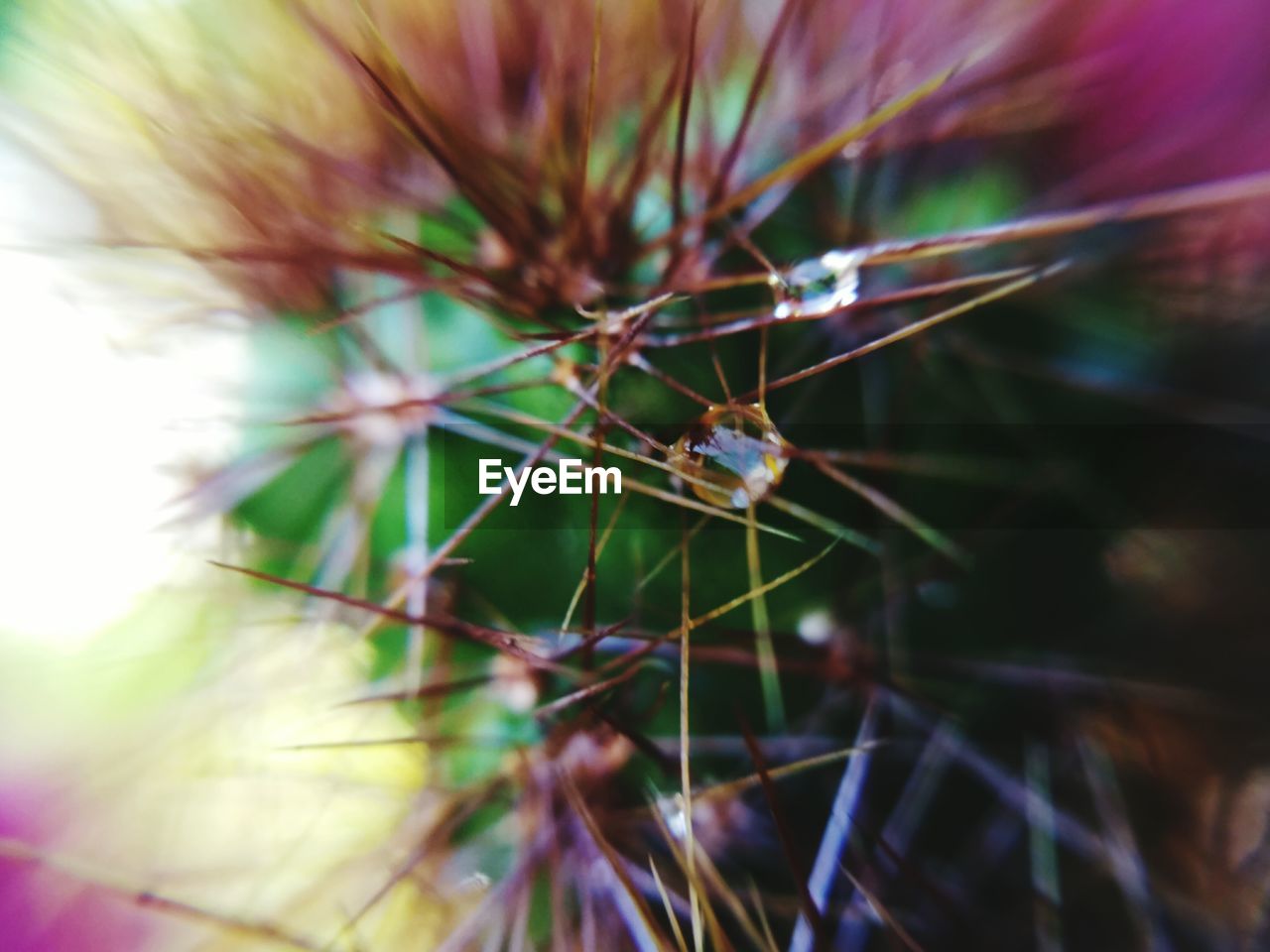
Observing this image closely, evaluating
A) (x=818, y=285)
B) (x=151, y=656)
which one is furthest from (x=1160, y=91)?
(x=151, y=656)

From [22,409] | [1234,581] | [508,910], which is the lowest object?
[508,910]

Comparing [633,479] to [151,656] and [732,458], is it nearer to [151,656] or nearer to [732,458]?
[732,458]

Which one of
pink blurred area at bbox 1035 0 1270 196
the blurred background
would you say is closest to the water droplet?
the blurred background

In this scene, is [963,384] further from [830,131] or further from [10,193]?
[10,193]

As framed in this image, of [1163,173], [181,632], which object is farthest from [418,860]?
[1163,173]

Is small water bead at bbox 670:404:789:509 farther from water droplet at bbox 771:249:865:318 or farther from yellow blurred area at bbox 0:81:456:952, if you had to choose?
yellow blurred area at bbox 0:81:456:952

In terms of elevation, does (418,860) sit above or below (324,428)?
below

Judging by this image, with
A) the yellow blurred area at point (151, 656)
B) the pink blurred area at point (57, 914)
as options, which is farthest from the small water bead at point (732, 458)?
the pink blurred area at point (57, 914)
